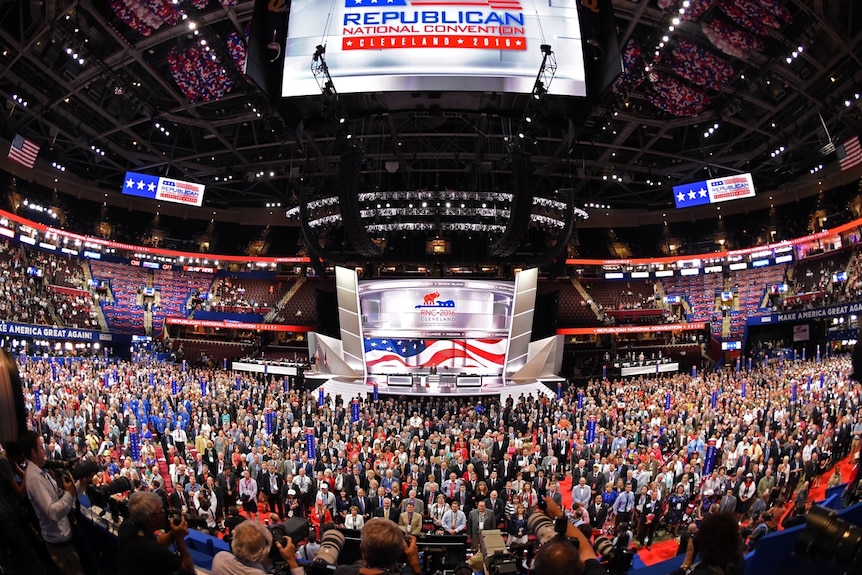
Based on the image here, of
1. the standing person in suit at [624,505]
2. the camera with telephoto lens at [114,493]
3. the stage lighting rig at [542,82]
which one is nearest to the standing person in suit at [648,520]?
the standing person in suit at [624,505]

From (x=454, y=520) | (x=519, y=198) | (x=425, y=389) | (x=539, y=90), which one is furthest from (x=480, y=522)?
(x=425, y=389)

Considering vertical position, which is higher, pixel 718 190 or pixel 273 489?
pixel 718 190

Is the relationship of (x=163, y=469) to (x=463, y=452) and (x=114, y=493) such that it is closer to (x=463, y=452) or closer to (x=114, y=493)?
(x=463, y=452)

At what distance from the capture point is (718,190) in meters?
22.2

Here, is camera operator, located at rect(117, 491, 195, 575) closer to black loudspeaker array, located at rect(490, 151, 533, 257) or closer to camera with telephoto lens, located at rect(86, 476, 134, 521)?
camera with telephoto lens, located at rect(86, 476, 134, 521)

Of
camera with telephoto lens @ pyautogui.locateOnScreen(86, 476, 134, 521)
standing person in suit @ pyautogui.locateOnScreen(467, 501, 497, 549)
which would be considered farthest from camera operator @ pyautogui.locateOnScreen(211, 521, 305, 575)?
standing person in suit @ pyautogui.locateOnScreen(467, 501, 497, 549)

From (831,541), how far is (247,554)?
2.68 meters

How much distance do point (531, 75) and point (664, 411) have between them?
12449 millimetres

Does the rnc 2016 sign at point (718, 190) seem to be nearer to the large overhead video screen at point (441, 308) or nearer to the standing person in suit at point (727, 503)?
the large overhead video screen at point (441, 308)

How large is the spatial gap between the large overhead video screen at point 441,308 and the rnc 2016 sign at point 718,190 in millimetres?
8794

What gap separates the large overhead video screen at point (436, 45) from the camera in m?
8.36

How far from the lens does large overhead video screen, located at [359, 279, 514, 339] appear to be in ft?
85.1

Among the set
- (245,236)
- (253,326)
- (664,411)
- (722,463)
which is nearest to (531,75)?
(722,463)

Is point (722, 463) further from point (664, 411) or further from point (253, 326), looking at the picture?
point (253, 326)
